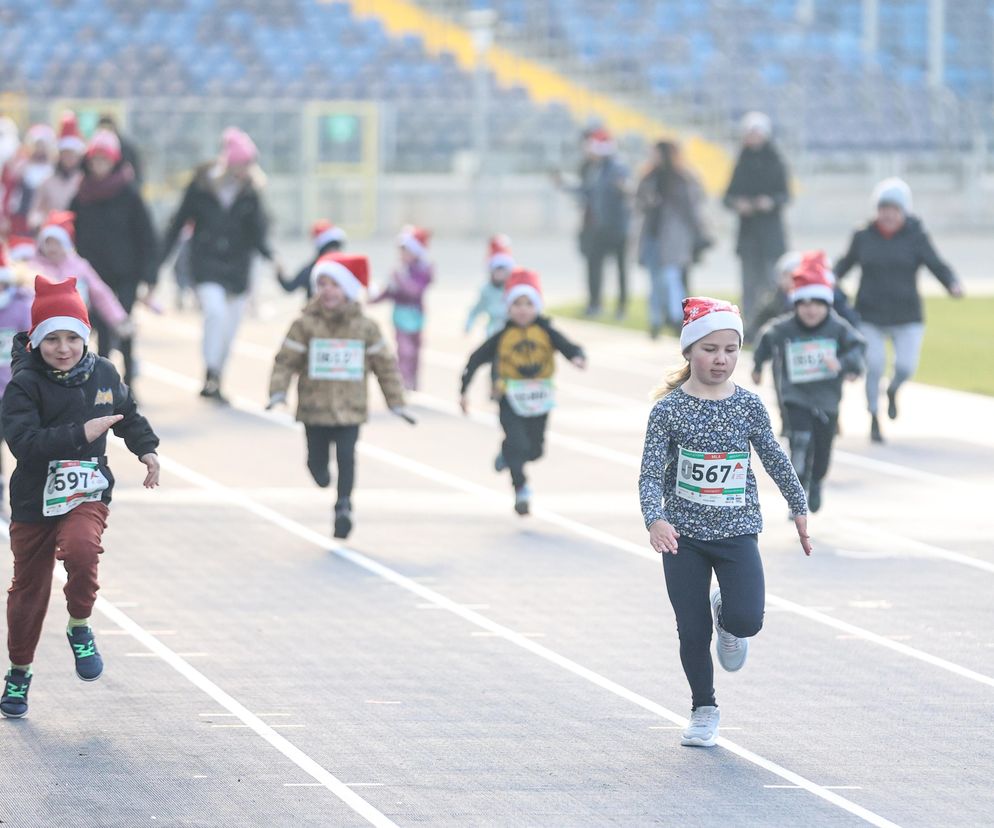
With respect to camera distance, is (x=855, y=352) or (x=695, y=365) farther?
(x=855, y=352)

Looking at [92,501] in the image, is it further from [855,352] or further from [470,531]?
[855,352]

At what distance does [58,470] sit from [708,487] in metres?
2.31

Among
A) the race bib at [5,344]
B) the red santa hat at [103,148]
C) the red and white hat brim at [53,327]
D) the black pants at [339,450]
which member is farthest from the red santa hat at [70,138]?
the red and white hat brim at [53,327]

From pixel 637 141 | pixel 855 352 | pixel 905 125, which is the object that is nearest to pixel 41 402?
pixel 855 352

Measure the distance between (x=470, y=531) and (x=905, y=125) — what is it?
97.0 ft

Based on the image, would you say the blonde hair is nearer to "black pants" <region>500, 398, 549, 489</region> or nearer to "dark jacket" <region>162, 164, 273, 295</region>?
"black pants" <region>500, 398, 549, 489</region>

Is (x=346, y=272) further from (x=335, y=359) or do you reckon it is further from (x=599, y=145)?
(x=599, y=145)

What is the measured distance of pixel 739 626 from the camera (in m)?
7.86

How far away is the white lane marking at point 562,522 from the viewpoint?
30.9 feet

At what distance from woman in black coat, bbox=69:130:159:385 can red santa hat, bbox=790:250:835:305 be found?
6302 mm

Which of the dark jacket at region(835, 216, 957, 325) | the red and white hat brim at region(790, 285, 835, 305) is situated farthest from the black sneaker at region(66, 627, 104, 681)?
the dark jacket at region(835, 216, 957, 325)

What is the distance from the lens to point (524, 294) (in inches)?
524

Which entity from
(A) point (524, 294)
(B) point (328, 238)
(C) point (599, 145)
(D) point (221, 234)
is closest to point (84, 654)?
(A) point (524, 294)

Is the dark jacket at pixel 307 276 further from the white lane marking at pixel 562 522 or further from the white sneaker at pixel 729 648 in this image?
the white sneaker at pixel 729 648
